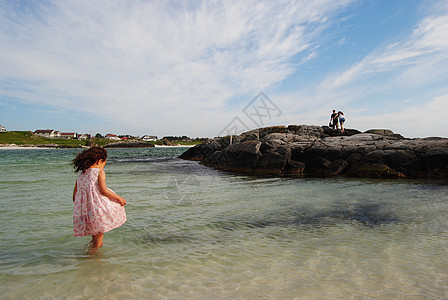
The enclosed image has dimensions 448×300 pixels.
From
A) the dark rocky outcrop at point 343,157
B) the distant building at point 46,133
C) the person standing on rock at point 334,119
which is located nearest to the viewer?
the dark rocky outcrop at point 343,157

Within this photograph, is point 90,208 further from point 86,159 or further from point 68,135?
point 68,135

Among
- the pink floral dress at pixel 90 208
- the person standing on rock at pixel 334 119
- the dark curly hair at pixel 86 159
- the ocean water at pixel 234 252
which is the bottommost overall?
the ocean water at pixel 234 252

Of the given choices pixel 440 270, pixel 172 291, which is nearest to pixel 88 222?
pixel 172 291

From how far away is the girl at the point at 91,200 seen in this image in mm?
4934

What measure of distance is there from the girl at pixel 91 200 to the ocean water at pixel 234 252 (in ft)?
2.10

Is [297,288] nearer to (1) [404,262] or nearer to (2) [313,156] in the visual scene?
(1) [404,262]

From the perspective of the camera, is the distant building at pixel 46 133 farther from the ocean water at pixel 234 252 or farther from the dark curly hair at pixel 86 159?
the dark curly hair at pixel 86 159

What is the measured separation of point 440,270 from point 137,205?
870cm

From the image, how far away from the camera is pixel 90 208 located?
4938mm

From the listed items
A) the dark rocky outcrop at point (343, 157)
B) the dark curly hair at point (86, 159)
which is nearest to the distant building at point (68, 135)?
the dark rocky outcrop at point (343, 157)

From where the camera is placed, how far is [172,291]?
385 cm

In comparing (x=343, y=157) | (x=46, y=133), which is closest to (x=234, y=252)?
(x=343, y=157)

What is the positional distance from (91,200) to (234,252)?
3.05 meters

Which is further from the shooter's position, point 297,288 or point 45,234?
point 45,234
